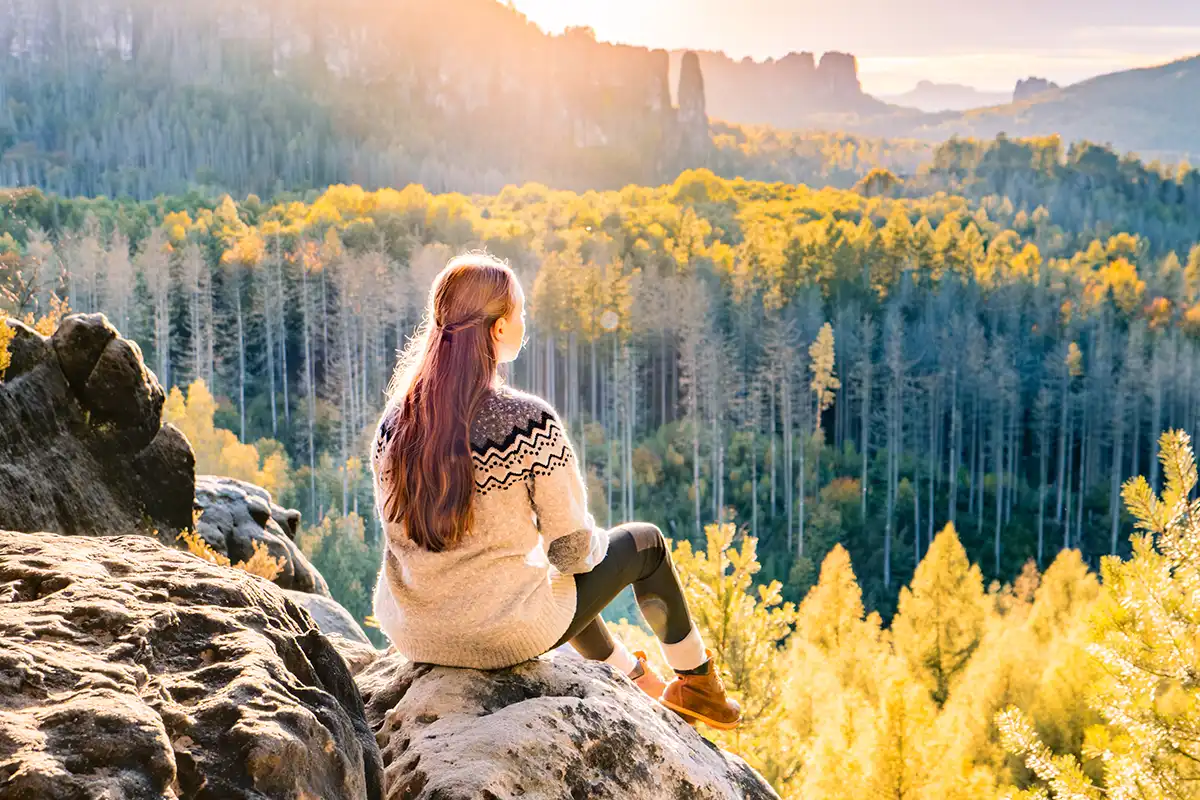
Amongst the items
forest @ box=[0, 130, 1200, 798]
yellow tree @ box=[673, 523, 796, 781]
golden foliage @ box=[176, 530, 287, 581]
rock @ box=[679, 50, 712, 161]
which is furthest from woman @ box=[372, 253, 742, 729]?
rock @ box=[679, 50, 712, 161]

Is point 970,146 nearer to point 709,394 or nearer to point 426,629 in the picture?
point 709,394

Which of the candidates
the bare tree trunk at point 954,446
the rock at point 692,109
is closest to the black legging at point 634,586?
the bare tree trunk at point 954,446

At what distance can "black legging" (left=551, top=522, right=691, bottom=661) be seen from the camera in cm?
386

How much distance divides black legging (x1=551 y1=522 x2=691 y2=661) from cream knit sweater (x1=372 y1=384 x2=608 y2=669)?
0.18 metres

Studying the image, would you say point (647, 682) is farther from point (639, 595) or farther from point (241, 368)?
point (241, 368)

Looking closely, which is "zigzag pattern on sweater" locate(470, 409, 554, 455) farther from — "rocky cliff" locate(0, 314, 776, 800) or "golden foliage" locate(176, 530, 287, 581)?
"golden foliage" locate(176, 530, 287, 581)

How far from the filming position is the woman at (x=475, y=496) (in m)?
3.43

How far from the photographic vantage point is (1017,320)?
5925 centimetres

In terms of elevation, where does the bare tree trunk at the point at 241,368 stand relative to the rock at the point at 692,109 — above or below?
below

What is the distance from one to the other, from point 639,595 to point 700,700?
0.49 metres

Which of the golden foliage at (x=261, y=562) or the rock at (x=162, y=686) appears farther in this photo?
the golden foliage at (x=261, y=562)

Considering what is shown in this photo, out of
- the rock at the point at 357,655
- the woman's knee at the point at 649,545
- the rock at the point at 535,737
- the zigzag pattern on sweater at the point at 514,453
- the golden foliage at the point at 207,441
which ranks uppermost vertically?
the zigzag pattern on sweater at the point at 514,453

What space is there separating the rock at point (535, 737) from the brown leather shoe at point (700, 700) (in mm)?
258

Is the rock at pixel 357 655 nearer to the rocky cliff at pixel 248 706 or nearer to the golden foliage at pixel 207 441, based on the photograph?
the rocky cliff at pixel 248 706
